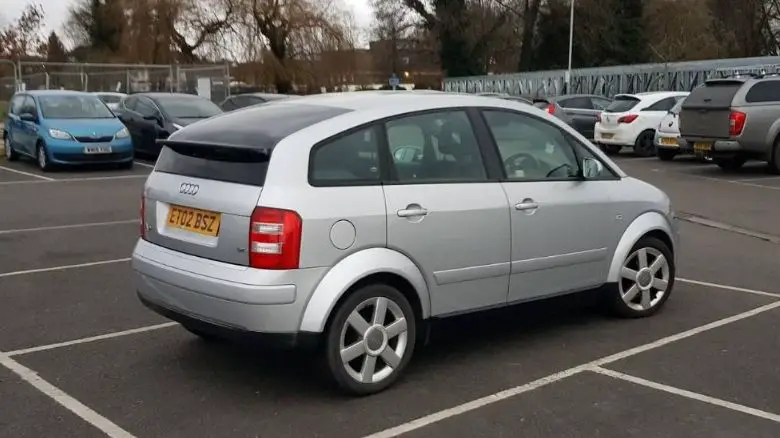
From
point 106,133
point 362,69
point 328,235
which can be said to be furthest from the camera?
point 362,69

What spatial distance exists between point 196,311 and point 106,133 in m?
13.6

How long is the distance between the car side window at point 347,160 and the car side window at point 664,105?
58.4ft

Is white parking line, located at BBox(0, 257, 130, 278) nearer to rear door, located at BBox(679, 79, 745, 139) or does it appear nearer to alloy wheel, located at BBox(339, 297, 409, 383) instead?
alloy wheel, located at BBox(339, 297, 409, 383)

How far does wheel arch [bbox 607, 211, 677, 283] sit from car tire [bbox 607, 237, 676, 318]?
56mm

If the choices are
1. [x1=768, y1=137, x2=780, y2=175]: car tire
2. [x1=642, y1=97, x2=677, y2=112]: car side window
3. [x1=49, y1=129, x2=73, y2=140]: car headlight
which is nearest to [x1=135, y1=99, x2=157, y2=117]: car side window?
[x1=49, y1=129, x2=73, y2=140]: car headlight

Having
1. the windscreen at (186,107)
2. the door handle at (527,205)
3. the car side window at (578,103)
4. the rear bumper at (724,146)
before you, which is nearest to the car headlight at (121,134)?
the windscreen at (186,107)

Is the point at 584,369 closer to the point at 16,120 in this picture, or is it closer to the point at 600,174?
the point at 600,174

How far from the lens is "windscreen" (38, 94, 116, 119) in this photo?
696 inches

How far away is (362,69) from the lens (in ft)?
151

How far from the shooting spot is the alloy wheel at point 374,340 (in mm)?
4758

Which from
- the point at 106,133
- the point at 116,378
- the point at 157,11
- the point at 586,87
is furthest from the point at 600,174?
the point at 157,11

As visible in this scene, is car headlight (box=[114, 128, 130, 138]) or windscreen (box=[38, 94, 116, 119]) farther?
windscreen (box=[38, 94, 116, 119])

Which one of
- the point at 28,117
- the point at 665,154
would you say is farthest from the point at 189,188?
the point at 665,154

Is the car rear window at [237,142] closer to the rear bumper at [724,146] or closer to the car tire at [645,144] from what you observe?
the rear bumper at [724,146]
